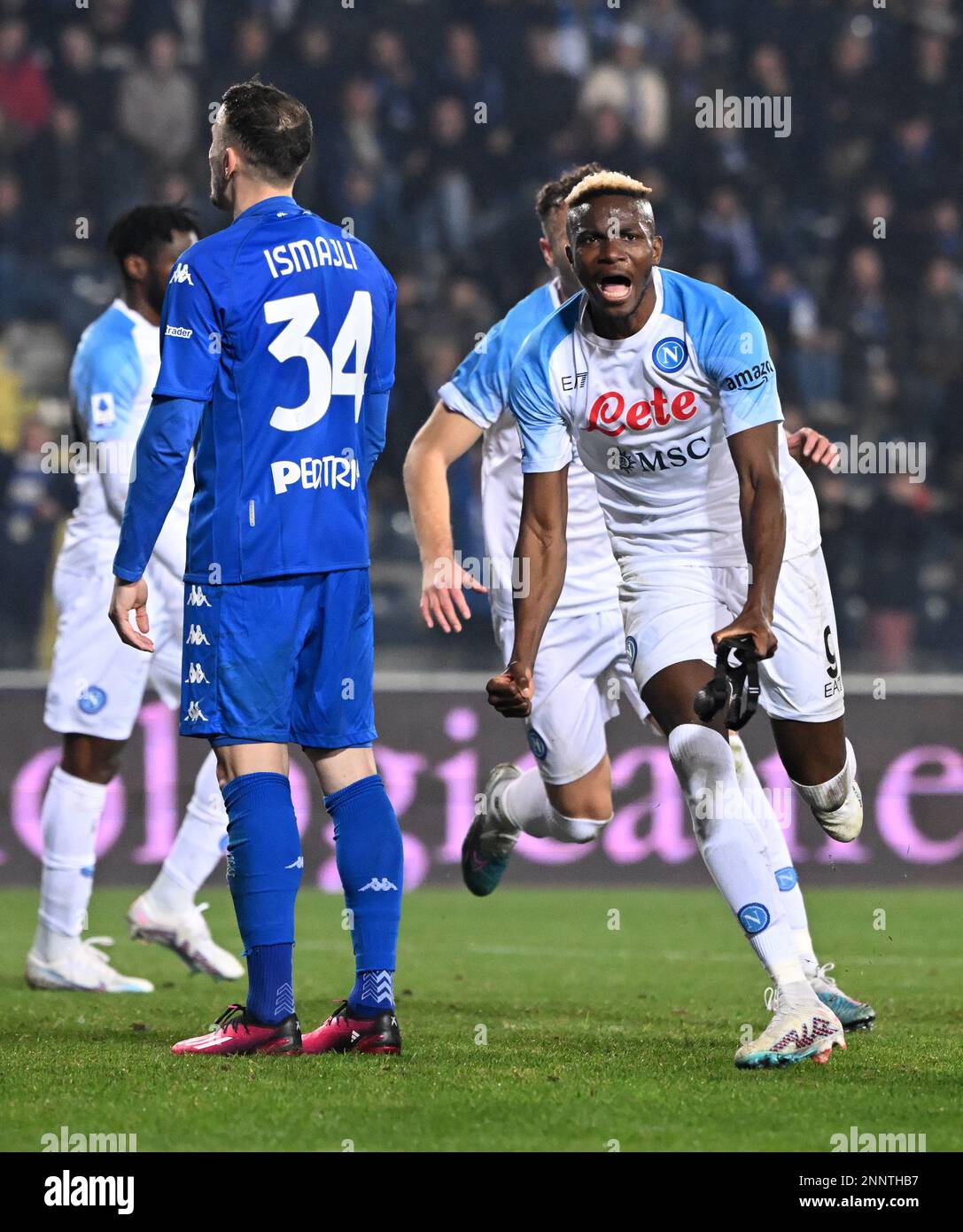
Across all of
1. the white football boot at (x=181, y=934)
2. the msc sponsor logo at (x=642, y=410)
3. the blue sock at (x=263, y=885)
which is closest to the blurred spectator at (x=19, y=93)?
the white football boot at (x=181, y=934)

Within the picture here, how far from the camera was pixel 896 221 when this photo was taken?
41.6 feet

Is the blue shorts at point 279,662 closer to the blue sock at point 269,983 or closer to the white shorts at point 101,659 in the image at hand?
the blue sock at point 269,983

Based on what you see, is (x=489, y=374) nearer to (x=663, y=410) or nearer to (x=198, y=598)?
(x=663, y=410)

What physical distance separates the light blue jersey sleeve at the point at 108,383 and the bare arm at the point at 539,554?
2080 mm

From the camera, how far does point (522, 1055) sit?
4652 mm

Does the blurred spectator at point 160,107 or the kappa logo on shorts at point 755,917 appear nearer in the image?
the kappa logo on shorts at point 755,917

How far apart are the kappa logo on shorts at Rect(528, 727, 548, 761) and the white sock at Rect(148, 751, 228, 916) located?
3.45 feet

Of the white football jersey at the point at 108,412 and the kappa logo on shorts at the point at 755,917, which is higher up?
the white football jersey at the point at 108,412

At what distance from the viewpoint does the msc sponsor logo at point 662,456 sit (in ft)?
16.2

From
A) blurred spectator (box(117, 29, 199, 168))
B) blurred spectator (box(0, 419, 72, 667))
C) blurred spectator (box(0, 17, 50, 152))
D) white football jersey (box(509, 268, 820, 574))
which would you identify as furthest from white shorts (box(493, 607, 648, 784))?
blurred spectator (box(0, 17, 50, 152))

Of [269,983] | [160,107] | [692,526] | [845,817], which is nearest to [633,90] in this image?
[160,107]

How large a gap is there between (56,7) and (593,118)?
367 cm

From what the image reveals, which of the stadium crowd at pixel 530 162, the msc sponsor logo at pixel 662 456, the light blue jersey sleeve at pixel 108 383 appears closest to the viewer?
the msc sponsor logo at pixel 662 456

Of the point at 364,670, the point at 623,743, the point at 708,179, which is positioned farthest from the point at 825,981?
the point at 708,179
